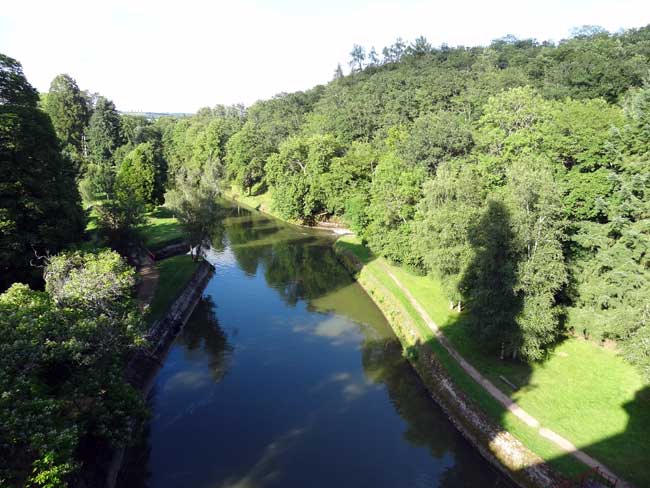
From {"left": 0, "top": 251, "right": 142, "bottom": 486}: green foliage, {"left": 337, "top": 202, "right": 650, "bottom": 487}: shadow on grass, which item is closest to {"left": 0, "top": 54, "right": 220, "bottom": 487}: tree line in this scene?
{"left": 0, "top": 251, "right": 142, "bottom": 486}: green foliage

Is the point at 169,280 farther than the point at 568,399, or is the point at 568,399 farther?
the point at 169,280

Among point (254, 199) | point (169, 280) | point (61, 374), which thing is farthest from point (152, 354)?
point (254, 199)

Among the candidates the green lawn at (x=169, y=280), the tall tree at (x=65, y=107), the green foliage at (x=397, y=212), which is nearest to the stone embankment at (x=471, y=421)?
the green foliage at (x=397, y=212)

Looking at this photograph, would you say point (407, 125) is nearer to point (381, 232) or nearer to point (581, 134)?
point (381, 232)

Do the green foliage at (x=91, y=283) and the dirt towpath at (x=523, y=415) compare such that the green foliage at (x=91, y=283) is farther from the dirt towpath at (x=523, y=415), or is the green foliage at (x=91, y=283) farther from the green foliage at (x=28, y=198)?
the dirt towpath at (x=523, y=415)

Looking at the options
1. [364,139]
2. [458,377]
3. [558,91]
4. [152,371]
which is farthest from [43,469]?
[364,139]

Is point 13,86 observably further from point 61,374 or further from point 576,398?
point 576,398
